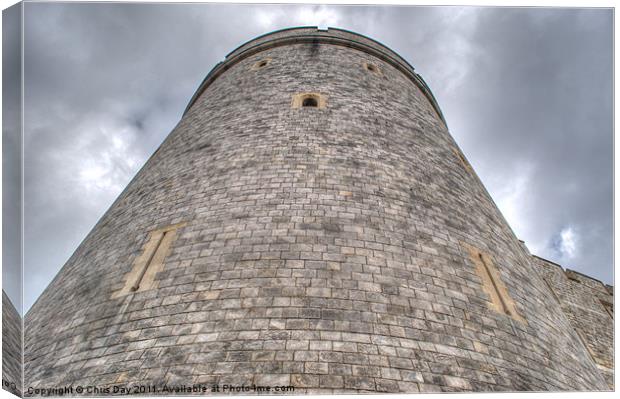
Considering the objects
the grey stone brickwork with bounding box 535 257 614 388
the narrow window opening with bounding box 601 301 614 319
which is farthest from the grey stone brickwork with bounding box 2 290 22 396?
the narrow window opening with bounding box 601 301 614 319

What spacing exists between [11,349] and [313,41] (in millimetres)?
8467

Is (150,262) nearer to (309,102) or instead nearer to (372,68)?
(309,102)

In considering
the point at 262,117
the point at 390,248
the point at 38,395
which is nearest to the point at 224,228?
the point at 390,248

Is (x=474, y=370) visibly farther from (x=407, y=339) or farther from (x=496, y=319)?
(x=496, y=319)

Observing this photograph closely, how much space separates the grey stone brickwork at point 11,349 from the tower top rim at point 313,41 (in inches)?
317

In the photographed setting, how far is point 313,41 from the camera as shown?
1019 cm

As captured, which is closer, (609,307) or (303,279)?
(303,279)

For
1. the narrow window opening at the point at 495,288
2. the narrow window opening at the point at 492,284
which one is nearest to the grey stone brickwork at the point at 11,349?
the narrow window opening at the point at 492,284

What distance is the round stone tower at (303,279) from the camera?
343cm

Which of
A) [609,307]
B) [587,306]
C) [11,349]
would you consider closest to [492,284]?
[11,349]

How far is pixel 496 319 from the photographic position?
4285mm

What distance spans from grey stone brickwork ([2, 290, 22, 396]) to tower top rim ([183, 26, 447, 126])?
8046 mm

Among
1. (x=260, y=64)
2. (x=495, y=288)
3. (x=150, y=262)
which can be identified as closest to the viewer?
(x=150, y=262)

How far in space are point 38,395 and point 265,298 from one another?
6.19 ft
